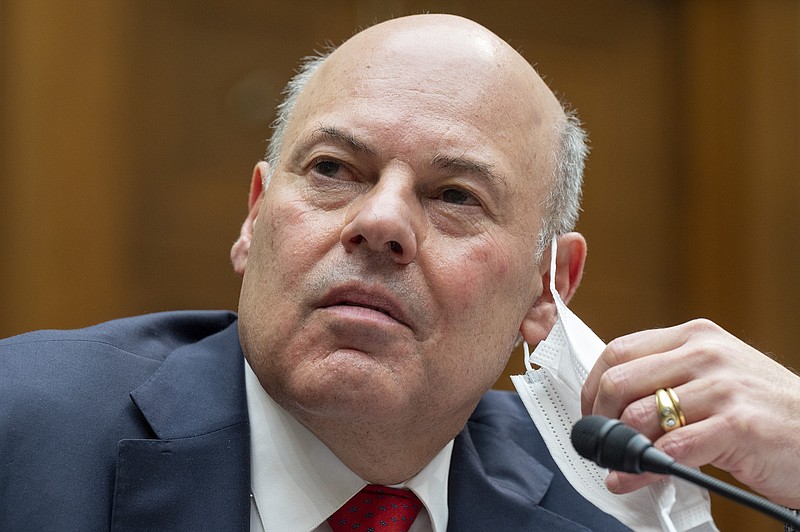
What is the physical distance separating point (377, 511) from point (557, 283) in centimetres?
71

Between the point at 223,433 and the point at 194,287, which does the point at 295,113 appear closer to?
the point at 223,433

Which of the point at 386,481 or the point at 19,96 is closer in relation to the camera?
the point at 386,481

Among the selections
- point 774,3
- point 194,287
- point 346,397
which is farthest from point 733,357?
point 774,3

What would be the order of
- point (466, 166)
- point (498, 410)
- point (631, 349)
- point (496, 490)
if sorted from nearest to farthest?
1. point (631, 349)
2. point (466, 166)
3. point (496, 490)
4. point (498, 410)

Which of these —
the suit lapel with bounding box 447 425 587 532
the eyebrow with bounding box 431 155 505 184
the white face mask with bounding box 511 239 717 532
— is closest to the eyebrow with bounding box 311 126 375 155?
the eyebrow with bounding box 431 155 505 184

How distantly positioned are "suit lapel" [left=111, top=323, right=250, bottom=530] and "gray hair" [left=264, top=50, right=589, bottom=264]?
0.52 meters

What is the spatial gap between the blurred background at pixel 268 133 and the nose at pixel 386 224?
2065mm

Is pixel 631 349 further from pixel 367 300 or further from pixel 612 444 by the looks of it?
pixel 367 300

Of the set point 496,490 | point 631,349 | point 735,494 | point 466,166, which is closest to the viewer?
point 735,494

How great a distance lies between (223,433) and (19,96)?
6.93 feet

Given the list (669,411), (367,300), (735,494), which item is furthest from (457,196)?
(735,494)

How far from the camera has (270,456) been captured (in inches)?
78.3

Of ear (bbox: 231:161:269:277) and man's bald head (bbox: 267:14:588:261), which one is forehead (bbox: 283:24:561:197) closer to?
man's bald head (bbox: 267:14:588:261)

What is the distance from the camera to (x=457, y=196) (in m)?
1.98
